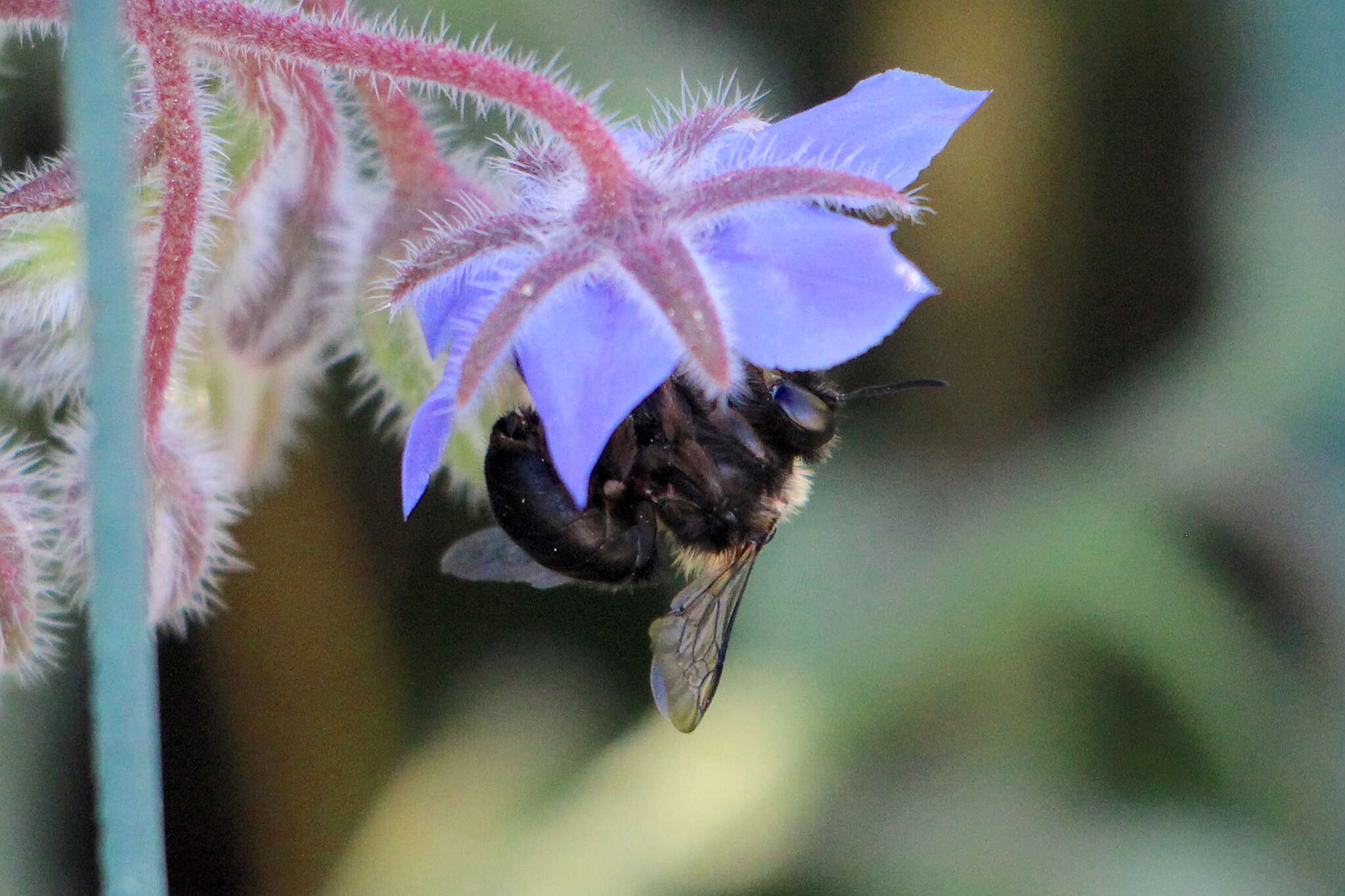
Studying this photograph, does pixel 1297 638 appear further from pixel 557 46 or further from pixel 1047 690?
pixel 557 46

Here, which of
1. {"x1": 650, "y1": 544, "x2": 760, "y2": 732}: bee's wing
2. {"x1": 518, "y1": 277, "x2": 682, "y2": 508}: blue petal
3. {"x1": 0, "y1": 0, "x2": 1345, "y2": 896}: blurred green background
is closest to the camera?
{"x1": 518, "y1": 277, "x2": 682, "y2": 508}: blue petal

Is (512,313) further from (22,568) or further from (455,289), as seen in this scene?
(22,568)

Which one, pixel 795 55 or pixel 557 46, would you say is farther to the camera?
pixel 795 55

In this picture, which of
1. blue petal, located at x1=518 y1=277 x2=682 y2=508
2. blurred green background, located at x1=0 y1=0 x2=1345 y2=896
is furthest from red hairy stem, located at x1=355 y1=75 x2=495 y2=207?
blurred green background, located at x1=0 y1=0 x2=1345 y2=896

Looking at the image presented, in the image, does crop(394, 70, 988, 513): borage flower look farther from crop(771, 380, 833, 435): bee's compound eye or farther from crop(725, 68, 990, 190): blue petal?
crop(771, 380, 833, 435): bee's compound eye

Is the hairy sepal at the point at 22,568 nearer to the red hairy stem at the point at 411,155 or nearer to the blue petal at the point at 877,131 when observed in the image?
the red hairy stem at the point at 411,155

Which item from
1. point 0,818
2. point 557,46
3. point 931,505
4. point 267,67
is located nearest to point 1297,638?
point 931,505
